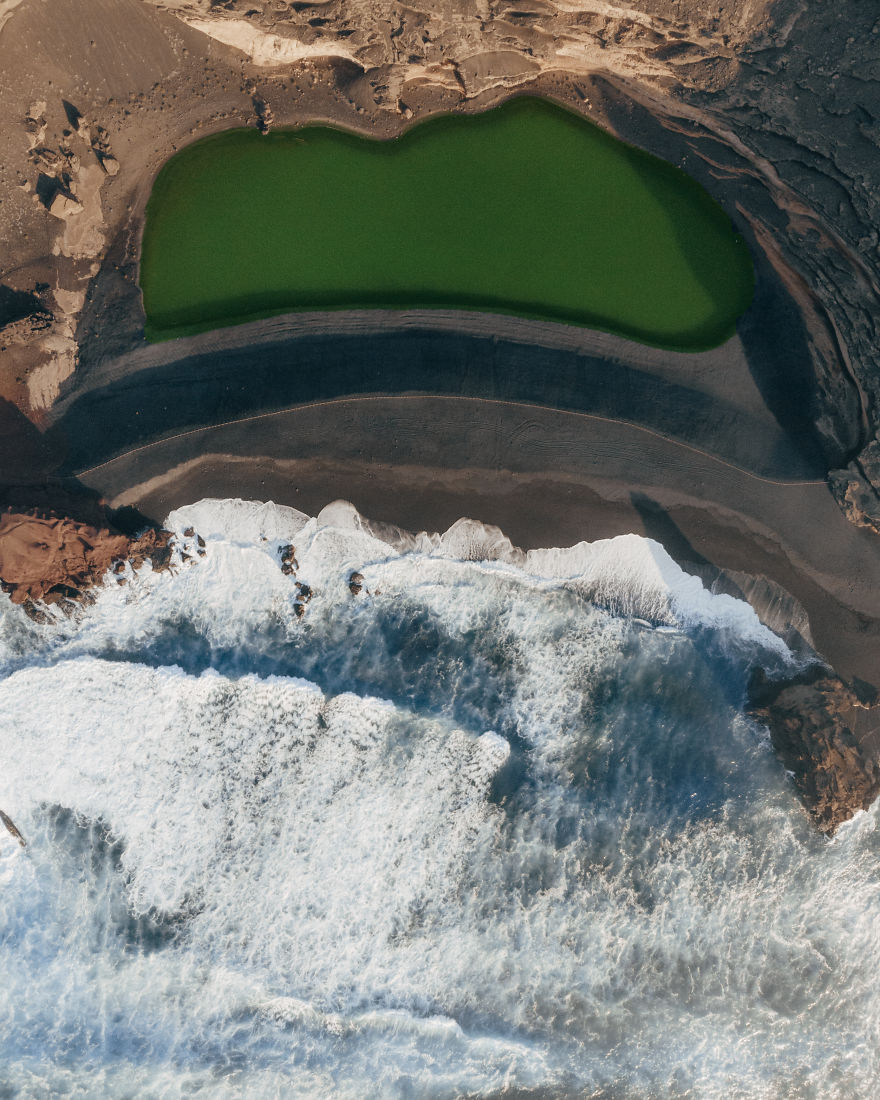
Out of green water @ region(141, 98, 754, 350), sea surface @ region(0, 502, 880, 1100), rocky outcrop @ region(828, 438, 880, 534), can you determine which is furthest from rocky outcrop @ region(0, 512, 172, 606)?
rocky outcrop @ region(828, 438, 880, 534)

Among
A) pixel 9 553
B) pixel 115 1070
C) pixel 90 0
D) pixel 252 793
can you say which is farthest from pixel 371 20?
pixel 115 1070

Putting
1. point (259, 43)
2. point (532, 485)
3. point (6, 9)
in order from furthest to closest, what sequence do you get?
1. point (532, 485)
2. point (259, 43)
3. point (6, 9)

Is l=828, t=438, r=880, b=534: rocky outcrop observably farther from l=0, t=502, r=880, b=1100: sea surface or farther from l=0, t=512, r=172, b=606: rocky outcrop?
l=0, t=512, r=172, b=606: rocky outcrop

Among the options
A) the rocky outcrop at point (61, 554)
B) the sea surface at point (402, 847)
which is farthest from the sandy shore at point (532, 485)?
the rocky outcrop at point (61, 554)

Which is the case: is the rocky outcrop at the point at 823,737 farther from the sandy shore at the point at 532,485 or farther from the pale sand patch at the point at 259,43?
the pale sand patch at the point at 259,43

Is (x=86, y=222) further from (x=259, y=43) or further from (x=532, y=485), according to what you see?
(x=532, y=485)

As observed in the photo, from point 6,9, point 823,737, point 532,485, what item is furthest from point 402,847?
point 6,9

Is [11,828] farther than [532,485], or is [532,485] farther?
[532,485]
